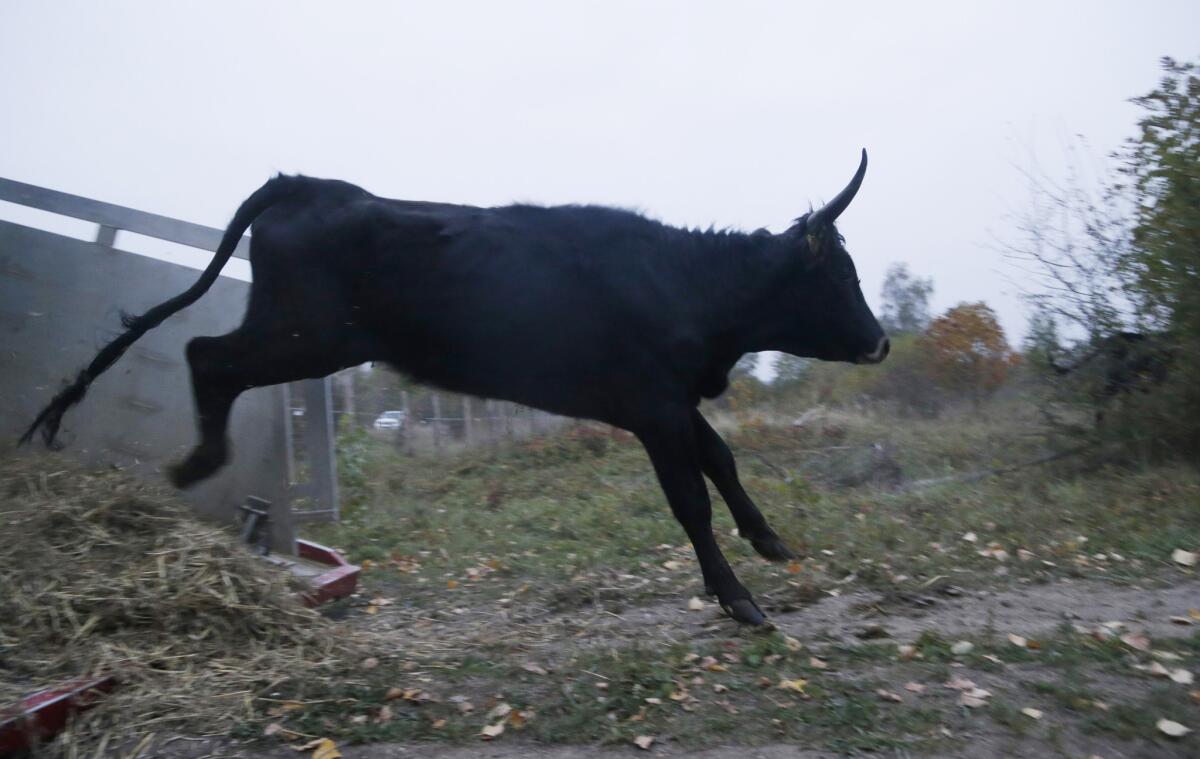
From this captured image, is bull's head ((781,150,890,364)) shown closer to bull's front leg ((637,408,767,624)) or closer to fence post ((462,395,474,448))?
bull's front leg ((637,408,767,624))

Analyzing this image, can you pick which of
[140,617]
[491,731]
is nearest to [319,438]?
[140,617]

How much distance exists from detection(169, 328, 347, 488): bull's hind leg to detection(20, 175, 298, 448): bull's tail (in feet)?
1.24

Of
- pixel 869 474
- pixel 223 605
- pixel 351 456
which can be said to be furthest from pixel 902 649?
pixel 351 456

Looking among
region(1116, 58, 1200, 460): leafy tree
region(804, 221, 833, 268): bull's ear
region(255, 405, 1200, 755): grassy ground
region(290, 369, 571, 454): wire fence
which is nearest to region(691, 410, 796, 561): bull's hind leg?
region(255, 405, 1200, 755): grassy ground

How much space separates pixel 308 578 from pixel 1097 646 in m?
4.21

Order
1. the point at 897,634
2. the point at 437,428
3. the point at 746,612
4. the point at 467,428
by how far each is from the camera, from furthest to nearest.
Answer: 1. the point at 437,428
2. the point at 467,428
3. the point at 746,612
4. the point at 897,634

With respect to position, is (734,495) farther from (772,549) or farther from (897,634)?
(897,634)

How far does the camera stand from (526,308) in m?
5.29

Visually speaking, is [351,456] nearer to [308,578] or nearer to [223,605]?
[308,578]

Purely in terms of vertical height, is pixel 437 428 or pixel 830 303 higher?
pixel 830 303

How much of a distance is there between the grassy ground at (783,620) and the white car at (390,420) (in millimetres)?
2961

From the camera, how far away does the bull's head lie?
5.46 metres

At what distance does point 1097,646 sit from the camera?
417cm

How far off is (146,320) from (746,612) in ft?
12.6
